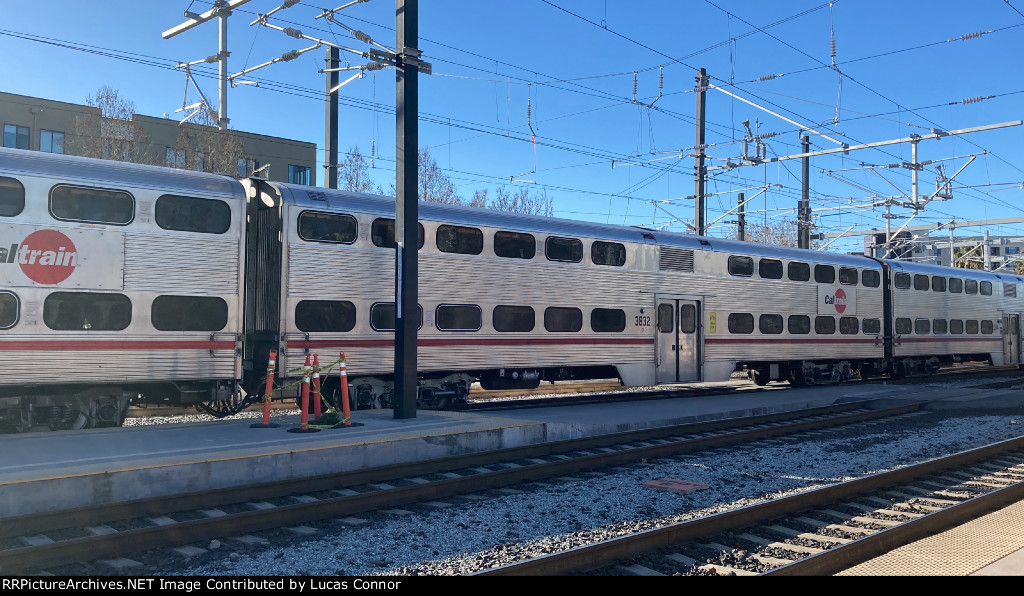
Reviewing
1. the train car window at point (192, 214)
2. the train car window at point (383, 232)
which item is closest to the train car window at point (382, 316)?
the train car window at point (383, 232)

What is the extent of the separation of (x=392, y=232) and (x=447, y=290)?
1.52 meters

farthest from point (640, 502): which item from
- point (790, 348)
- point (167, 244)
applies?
point (790, 348)

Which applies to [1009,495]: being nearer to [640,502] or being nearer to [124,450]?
[640,502]

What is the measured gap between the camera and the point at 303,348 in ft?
42.1

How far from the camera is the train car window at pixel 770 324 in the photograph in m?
20.6

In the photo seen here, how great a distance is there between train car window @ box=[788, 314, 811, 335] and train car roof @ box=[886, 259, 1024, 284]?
5285mm

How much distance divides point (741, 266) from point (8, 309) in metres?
16.2

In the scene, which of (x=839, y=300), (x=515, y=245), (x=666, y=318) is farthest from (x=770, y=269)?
(x=515, y=245)

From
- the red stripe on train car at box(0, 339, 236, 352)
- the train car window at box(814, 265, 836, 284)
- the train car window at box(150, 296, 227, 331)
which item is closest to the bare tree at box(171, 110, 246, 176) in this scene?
the train car window at box(150, 296, 227, 331)

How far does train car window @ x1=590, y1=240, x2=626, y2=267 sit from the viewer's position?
17.0 m

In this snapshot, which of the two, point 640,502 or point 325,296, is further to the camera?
point 325,296

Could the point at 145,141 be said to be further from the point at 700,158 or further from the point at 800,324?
the point at 800,324

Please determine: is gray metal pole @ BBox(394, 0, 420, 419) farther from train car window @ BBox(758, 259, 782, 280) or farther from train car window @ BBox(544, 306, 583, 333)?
train car window @ BBox(758, 259, 782, 280)
